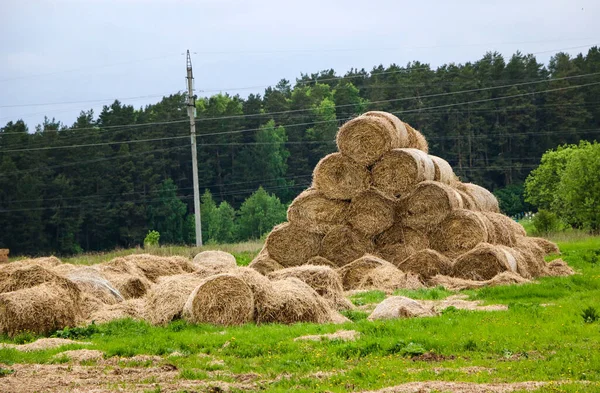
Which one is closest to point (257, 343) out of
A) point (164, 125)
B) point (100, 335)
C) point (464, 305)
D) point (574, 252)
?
point (100, 335)

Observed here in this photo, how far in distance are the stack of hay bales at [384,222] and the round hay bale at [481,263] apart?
4 cm

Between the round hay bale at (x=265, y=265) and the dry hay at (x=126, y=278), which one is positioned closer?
the dry hay at (x=126, y=278)

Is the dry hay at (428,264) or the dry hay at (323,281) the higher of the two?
the dry hay at (323,281)

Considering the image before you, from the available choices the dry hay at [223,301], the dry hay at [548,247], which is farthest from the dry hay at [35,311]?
the dry hay at [548,247]

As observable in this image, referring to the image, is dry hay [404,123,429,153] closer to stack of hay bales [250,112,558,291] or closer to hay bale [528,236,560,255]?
stack of hay bales [250,112,558,291]

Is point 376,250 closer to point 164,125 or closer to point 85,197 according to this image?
point 85,197

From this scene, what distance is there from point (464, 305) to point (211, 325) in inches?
213

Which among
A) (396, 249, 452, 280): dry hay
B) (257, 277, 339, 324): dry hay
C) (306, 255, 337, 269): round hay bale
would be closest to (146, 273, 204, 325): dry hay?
(257, 277, 339, 324): dry hay

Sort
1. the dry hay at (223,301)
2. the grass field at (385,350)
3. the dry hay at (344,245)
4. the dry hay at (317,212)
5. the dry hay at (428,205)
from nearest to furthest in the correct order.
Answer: the grass field at (385,350)
the dry hay at (223,301)
the dry hay at (428,205)
the dry hay at (344,245)
the dry hay at (317,212)

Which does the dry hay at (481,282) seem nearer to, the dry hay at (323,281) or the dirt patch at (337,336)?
the dry hay at (323,281)

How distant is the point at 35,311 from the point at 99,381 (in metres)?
4.97

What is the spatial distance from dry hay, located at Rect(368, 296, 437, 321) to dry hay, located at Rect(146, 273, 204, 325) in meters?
3.50

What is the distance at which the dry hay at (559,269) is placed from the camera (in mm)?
23328

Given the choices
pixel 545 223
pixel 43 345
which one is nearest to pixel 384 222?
pixel 43 345
